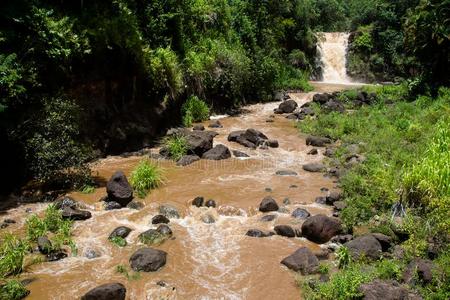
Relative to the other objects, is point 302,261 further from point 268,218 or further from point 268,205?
point 268,205

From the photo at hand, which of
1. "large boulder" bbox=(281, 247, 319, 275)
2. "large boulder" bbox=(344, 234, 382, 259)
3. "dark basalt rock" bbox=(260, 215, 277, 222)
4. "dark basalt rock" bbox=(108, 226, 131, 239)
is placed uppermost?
"dark basalt rock" bbox=(108, 226, 131, 239)

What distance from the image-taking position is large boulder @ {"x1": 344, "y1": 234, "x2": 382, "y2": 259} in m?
9.00

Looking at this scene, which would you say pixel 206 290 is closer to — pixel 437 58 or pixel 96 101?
pixel 96 101

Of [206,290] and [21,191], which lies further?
[21,191]

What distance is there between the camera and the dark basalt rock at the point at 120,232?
10.1 metres

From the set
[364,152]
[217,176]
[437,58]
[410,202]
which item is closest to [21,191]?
[217,176]

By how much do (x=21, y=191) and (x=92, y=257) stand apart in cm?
454

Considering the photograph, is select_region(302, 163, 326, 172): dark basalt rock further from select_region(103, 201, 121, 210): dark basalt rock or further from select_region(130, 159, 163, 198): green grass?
select_region(103, 201, 121, 210): dark basalt rock

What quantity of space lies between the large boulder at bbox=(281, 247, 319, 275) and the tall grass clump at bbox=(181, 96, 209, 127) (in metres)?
12.9

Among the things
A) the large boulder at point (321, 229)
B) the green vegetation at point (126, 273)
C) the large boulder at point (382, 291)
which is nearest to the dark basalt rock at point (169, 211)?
the green vegetation at point (126, 273)

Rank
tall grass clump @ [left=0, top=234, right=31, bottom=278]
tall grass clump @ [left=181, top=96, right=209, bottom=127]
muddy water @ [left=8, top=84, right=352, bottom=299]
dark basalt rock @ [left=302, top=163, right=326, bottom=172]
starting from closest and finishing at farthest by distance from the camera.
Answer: muddy water @ [left=8, top=84, right=352, bottom=299]
tall grass clump @ [left=0, top=234, right=31, bottom=278]
dark basalt rock @ [left=302, top=163, right=326, bottom=172]
tall grass clump @ [left=181, top=96, right=209, bottom=127]

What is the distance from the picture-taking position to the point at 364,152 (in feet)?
52.8

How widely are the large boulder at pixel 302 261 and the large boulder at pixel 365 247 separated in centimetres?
86

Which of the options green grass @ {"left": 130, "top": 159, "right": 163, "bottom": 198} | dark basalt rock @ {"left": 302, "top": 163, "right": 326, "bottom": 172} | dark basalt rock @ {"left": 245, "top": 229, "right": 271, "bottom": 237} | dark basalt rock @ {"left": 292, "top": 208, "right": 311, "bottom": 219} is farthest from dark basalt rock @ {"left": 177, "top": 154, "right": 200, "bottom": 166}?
dark basalt rock @ {"left": 245, "top": 229, "right": 271, "bottom": 237}
